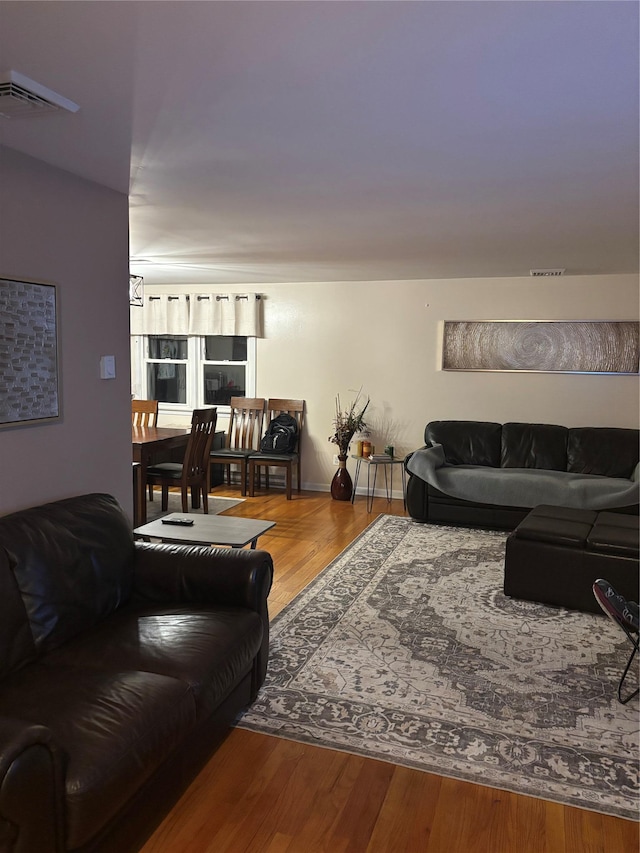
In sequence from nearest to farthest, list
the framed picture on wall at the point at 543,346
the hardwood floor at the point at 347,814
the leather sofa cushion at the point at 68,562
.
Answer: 1. the hardwood floor at the point at 347,814
2. the leather sofa cushion at the point at 68,562
3. the framed picture on wall at the point at 543,346

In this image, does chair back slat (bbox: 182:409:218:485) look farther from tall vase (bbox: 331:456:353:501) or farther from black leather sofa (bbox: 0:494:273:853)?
black leather sofa (bbox: 0:494:273:853)

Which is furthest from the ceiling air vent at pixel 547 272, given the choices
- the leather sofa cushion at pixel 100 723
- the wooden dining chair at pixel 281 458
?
the leather sofa cushion at pixel 100 723

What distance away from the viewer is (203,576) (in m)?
2.84

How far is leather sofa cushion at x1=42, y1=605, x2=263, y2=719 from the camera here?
2.26m

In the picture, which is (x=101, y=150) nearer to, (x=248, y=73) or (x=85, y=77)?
(x=85, y=77)

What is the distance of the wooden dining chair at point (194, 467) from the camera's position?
5875 mm

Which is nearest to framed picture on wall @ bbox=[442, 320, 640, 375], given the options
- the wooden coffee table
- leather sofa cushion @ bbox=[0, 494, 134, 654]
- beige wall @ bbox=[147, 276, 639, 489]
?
beige wall @ bbox=[147, 276, 639, 489]

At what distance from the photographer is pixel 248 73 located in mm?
1873

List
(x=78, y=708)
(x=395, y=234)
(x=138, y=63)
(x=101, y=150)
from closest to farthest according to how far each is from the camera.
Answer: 1. (x=138, y=63)
2. (x=78, y=708)
3. (x=101, y=150)
4. (x=395, y=234)

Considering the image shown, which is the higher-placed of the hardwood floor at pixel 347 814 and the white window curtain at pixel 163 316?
the white window curtain at pixel 163 316

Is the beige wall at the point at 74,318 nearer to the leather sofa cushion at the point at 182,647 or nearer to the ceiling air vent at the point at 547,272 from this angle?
the leather sofa cushion at the point at 182,647

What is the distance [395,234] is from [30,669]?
3.19 m

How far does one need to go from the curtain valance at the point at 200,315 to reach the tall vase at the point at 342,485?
175 centimetres

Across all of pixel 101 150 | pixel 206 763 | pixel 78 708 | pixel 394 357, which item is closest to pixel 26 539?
pixel 78 708
